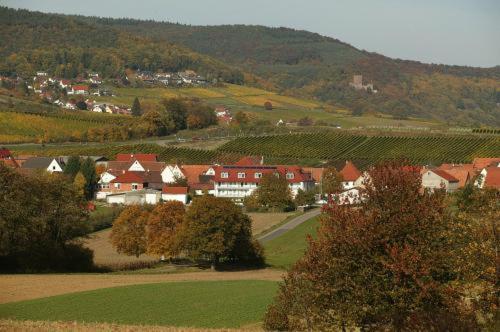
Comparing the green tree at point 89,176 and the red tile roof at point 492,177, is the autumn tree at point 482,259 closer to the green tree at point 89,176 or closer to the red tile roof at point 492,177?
the red tile roof at point 492,177

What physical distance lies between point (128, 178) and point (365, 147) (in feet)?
94.6

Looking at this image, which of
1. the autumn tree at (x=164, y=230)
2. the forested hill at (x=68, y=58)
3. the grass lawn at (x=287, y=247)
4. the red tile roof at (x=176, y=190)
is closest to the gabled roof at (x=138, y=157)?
the red tile roof at (x=176, y=190)

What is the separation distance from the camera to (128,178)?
259ft

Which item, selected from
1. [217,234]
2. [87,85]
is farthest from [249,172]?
[87,85]

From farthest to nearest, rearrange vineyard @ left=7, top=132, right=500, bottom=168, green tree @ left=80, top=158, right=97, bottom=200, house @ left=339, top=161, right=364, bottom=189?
vineyard @ left=7, top=132, right=500, bottom=168, green tree @ left=80, top=158, right=97, bottom=200, house @ left=339, top=161, right=364, bottom=189

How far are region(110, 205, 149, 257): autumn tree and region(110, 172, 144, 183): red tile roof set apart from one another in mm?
32709

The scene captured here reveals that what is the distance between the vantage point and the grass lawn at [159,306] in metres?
25.7

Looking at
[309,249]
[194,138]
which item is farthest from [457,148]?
[309,249]

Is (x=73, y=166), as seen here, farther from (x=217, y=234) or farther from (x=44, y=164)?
(x=217, y=234)

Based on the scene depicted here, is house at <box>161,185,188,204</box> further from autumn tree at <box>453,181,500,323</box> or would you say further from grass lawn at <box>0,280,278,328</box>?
autumn tree at <box>453,181,500,323</box>

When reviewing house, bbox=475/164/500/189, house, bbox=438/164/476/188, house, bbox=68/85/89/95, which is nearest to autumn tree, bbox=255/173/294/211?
house, bbox=475/164/500/189

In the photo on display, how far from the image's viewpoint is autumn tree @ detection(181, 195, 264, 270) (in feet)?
139

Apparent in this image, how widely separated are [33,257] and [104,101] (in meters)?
112

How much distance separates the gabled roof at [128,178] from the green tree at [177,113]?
116 feet
